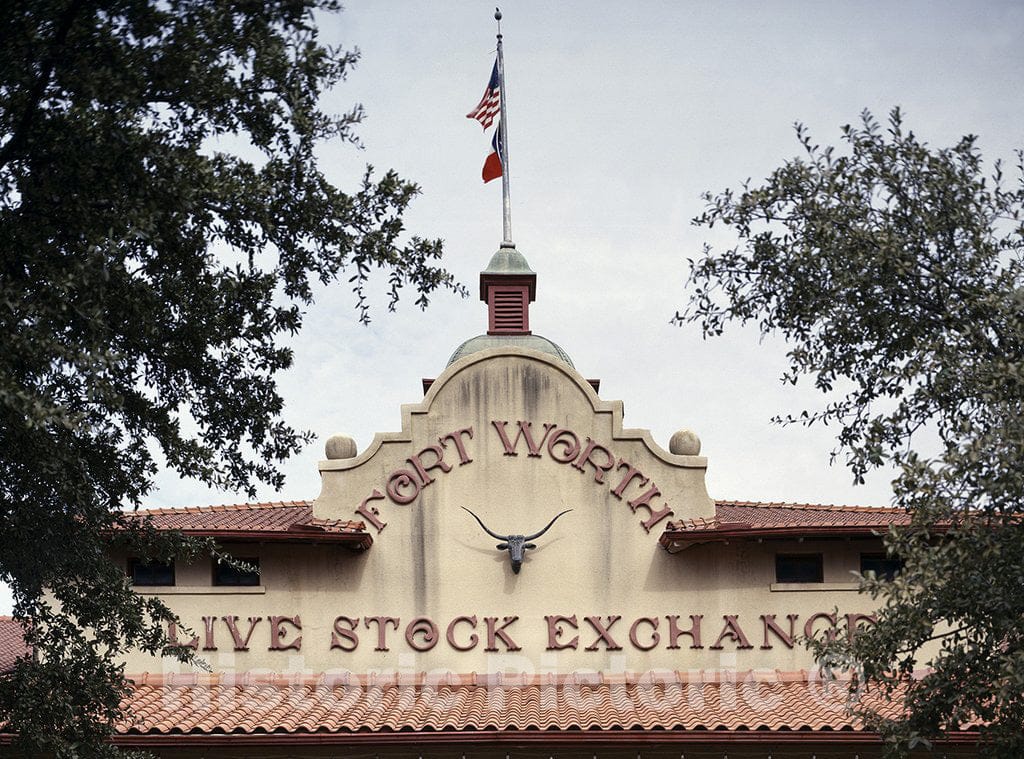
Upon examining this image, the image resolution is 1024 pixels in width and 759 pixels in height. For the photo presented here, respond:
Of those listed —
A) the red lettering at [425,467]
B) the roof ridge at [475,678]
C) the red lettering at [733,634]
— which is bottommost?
the roof ridge at [475,678]

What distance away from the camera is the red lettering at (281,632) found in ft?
71.1

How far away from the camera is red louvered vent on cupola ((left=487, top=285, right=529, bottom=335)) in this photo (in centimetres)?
2639

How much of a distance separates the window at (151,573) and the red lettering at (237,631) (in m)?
1.12

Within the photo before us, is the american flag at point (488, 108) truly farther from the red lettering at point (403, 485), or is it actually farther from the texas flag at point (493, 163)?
the red lettering at point (403, 485)

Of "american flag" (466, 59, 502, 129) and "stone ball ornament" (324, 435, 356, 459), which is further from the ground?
"american flag" (466, 59, 502, 129)

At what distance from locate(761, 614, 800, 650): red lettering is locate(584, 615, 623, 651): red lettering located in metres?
2.13

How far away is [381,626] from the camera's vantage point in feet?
71.3

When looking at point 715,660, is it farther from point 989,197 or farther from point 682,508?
point 989,197

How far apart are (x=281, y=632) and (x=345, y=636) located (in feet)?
3.10

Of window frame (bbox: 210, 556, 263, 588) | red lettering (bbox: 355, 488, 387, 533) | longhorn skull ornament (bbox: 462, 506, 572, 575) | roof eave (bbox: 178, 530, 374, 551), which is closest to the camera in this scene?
roof eave (bbox: 178, 530, 374, 551)

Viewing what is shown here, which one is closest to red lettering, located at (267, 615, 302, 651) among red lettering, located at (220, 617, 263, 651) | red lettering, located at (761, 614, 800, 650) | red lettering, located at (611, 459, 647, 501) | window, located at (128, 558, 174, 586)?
red lettering, located at (220, 617, 263, 651)

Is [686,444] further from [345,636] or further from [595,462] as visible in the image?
[345,636]

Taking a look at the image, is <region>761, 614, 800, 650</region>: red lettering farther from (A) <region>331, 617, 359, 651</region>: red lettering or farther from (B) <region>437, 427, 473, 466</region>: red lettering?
(A) <region>331, 617, 359, 651</region>: red lettering

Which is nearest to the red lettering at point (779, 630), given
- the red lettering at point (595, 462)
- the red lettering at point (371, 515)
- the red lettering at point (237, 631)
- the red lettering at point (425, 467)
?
the red lettering at point (595, 462)
